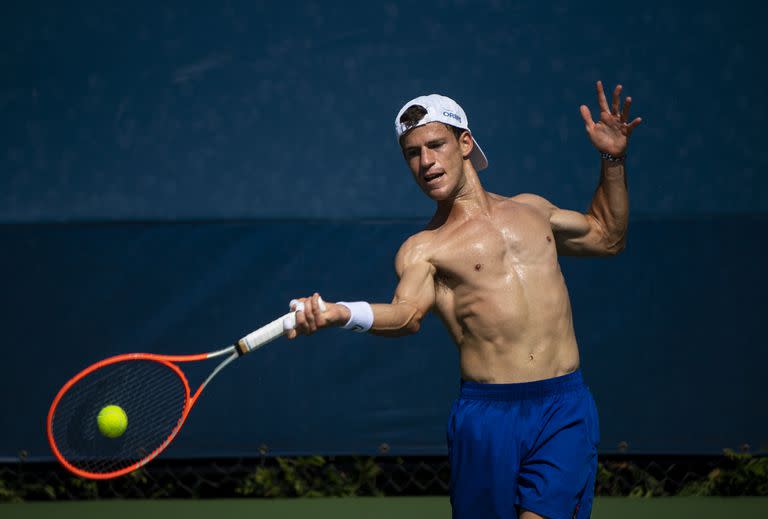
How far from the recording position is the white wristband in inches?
109

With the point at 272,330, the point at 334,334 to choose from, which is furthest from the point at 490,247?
the point at 334,334

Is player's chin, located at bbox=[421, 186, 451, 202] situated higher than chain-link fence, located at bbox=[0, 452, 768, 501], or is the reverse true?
player's chin, located at bbox=[421, 186, 451, 202]

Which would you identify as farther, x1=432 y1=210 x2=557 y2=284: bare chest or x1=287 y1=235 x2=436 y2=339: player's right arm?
x1=432 y1=210 x2=557 y2=284: bare chest

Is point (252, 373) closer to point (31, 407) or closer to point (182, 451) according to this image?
point (182, 451)

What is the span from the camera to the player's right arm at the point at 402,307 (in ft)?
8.85

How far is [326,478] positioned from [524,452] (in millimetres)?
1847

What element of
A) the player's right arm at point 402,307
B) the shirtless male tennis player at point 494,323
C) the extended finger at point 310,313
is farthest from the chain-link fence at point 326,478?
the extended finger at point 310,313

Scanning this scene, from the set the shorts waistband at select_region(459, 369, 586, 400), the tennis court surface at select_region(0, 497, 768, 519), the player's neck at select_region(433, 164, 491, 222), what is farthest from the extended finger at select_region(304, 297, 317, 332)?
the tennis court surface at select_region(0, 497, 768, 519)

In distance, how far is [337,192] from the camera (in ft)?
15.4

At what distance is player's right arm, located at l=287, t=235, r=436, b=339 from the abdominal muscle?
0.31 feet

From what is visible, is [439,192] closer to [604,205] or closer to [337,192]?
[604,205]

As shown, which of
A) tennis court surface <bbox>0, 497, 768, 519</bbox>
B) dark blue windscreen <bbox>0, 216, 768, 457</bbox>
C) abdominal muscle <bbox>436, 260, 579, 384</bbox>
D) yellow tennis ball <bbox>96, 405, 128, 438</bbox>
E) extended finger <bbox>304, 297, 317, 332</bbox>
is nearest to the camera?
extended finger <bbox>304, 297, 317, 332</bbox>

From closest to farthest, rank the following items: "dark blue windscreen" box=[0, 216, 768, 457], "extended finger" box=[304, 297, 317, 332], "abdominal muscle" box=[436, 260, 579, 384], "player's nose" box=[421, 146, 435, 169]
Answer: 1. "extended finger" box=[304, 297, 317, 332]
2. "abdominal muscle" box=[436, 260, 579, 384]
3. "player's nose" box=[421, 146, 435, 169]
4. "dark blue windscreen" box=[0, 216, 768, 457]

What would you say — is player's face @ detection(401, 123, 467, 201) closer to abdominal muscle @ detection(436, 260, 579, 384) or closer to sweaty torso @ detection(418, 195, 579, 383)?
sweaty torso @ detection(418, 195, 579, 383)
